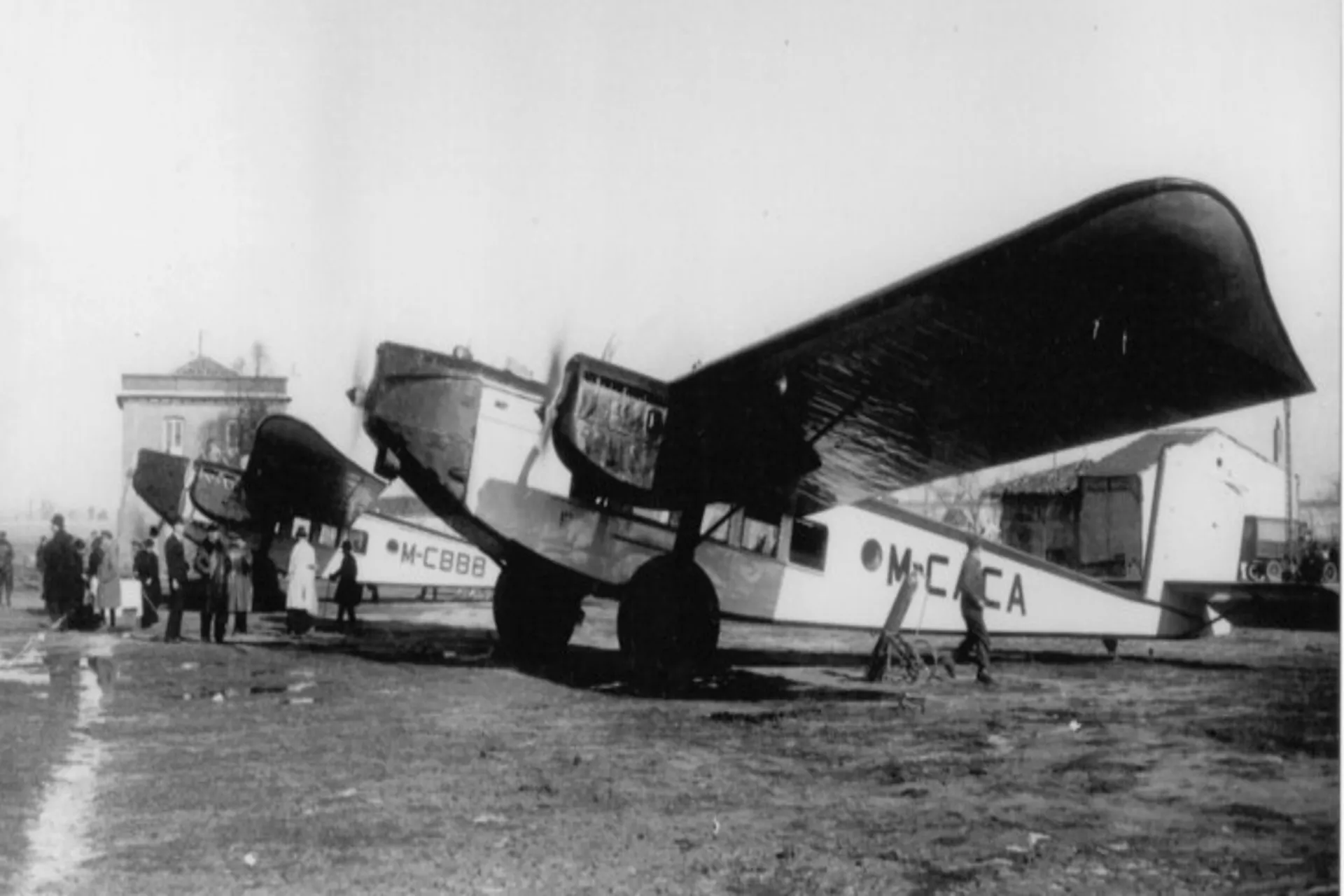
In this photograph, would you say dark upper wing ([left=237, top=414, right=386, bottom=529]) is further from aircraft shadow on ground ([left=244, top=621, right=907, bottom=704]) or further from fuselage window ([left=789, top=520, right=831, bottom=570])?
fuselage window ([left=789, top=520, right=831, bottom=570])

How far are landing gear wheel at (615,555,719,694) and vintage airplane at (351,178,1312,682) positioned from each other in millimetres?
15

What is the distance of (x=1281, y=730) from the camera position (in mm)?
6285

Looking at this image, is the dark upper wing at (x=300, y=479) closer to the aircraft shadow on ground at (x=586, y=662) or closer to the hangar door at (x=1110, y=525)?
the aircraft shadow on ground at (x=586, y=662)

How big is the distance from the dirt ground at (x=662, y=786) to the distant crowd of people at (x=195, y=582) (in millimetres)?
3937

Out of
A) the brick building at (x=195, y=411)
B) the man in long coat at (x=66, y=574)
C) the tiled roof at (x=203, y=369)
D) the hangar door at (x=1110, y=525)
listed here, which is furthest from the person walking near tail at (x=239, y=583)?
the hangar door at (x=1110, y=525)

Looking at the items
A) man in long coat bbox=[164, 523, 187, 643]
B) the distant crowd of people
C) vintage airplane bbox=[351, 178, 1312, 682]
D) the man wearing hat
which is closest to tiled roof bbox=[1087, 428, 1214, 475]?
vintage airplane bbox=[351, 178, 1312, 682]

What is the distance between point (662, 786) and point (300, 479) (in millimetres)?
10196

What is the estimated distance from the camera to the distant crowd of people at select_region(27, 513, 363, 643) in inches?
511

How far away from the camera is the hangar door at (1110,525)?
685 inches

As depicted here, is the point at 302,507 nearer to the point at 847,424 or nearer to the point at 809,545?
the point at 809,545

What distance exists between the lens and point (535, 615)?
10.2m

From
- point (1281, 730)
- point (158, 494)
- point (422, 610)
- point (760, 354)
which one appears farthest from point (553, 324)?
point (422, 610)

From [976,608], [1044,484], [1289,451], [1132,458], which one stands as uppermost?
[1044,484]

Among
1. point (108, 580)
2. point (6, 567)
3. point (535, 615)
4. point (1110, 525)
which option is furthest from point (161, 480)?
point (1110, 525)
